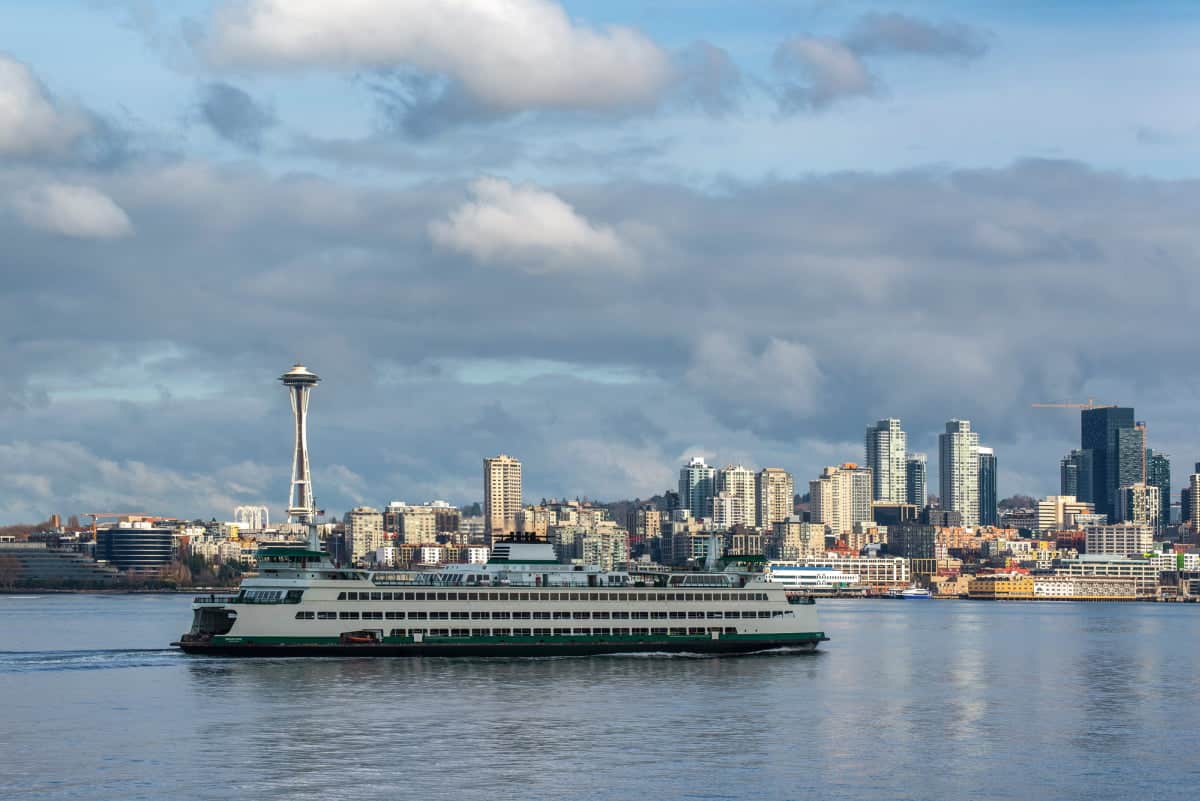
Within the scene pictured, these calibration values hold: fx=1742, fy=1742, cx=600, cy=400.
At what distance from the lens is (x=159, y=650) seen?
96688 mm

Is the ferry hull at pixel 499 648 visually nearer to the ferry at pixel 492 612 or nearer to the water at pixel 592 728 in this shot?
the ferry at pixel 492 612

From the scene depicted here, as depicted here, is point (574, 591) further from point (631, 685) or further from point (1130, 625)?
point (1130, 625)

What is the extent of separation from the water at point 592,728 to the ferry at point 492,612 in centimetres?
147

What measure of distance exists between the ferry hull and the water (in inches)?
33.4

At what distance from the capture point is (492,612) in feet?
302

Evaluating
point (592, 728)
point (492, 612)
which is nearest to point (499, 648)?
point (492, 612)

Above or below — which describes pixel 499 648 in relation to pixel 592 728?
above

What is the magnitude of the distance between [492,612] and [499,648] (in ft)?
6.31

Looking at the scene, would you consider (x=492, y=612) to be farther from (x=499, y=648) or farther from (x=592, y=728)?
(x=592, y=728)

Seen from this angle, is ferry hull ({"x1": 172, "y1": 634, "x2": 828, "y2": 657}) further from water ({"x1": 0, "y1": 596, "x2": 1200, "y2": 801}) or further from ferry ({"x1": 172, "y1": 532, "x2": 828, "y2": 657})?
water ({"x1": 0, "y1": 596, "x2": 1200, "y2": 801})

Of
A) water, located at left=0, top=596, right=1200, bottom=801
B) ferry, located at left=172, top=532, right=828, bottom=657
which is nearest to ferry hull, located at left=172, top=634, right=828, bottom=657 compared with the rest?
→ ferry, located at left=172, top=532, right=828, bottom=657

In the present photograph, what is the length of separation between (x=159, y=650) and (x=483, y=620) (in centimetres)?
1904

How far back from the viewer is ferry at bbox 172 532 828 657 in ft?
292

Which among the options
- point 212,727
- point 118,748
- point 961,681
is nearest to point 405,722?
point 212,727
